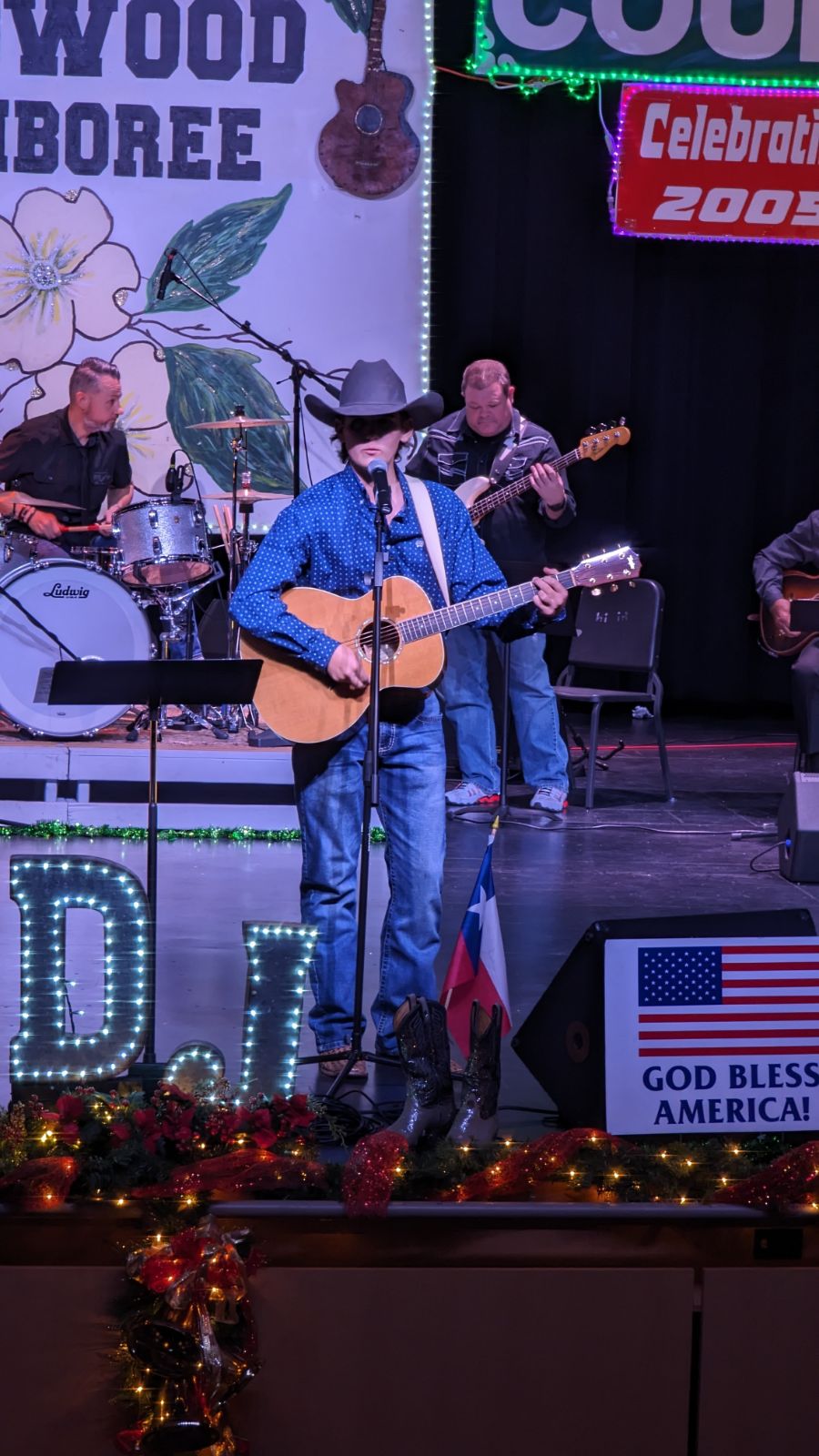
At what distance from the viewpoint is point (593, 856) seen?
272 inches

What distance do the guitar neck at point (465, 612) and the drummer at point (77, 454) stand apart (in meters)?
5.28

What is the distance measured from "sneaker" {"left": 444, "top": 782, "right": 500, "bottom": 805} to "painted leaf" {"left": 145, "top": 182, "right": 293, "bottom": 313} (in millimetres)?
4131

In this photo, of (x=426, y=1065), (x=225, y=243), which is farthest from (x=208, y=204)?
(x=426, y=1065)

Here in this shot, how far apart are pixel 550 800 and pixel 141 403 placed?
170 inches

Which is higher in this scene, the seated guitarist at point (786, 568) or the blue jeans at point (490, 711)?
the seated guitarist at point (786, 568)

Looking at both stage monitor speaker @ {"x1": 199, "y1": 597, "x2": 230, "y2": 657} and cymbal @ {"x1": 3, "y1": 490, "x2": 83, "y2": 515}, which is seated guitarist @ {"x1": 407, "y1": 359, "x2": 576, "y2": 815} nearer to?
cymbal @ {"x1": 3, "y1": 490, "x2": 83, "y2": 515}

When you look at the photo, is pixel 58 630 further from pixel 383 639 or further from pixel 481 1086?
pixel 481 1086

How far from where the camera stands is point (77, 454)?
9.33 m

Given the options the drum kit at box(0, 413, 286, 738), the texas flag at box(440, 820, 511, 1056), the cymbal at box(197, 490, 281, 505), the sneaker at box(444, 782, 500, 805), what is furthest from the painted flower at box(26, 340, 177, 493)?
the texas flag at box(440, 820, 511, 1056)

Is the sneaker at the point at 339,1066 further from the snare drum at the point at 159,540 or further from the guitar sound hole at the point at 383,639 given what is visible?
the snare drum at the point at 159,540

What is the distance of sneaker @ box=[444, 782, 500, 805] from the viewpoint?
26.1 ft

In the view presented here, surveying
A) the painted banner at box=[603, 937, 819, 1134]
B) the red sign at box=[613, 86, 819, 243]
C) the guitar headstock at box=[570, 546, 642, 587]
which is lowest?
the painted banner at box=[603, 937, 819, 1134]

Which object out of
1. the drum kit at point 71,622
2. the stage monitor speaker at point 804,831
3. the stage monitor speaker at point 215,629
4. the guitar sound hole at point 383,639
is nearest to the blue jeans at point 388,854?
the guitar sound hole at point 383,639

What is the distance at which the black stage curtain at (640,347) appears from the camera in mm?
11016
